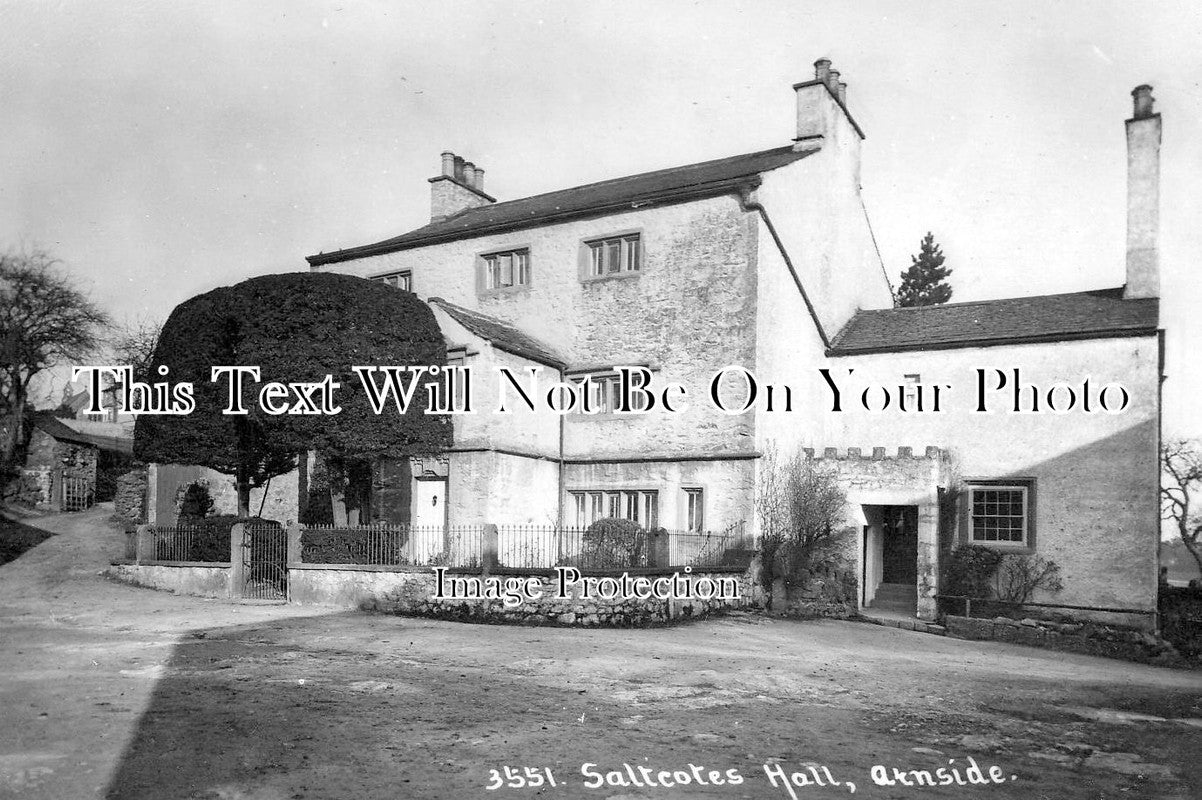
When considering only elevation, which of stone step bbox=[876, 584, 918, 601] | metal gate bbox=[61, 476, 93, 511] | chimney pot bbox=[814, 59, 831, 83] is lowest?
stone step bbox=[876, 584, 918, 601]

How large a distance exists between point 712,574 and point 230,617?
9.72m

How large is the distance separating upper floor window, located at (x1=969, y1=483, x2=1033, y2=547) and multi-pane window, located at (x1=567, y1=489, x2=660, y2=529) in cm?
803

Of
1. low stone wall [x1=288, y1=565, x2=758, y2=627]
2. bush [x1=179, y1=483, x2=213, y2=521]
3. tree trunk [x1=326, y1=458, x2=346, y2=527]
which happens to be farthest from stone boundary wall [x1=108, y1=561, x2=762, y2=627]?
bush [x1=179, y1=483, x2=213, y2=521]

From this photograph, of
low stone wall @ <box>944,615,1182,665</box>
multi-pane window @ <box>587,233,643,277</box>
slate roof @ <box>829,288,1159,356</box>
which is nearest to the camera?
low stone wall @ <box>944,615,1182,665</box>

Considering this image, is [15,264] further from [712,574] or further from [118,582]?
[712,574]

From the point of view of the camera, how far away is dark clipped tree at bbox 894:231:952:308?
4825cm

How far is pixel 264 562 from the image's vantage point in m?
20.6

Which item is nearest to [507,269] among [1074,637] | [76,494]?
[1074,637]

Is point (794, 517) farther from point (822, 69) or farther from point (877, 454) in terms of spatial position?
point (822, 69)

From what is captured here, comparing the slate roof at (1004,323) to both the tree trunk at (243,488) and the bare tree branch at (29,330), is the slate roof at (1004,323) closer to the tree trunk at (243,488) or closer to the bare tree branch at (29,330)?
the tree trunk at (243,488)

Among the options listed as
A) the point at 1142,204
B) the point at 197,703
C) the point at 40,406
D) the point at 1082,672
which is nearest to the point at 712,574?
the point at 1082,672

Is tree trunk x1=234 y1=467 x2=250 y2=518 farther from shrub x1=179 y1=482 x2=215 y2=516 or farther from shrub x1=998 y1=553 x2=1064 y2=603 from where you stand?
shrub x1=998 y1=553 x2=1064 y2=603

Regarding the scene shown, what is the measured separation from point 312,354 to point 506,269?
821 cm

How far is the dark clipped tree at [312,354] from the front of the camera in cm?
1997
